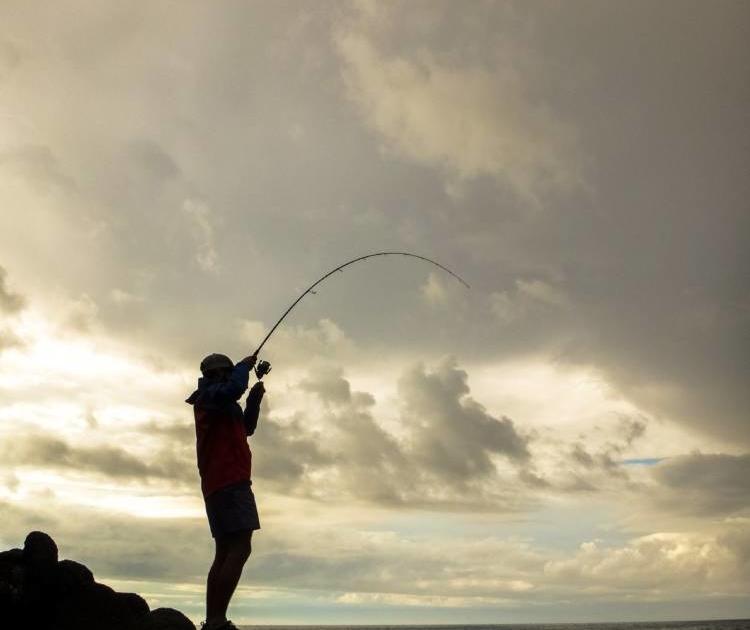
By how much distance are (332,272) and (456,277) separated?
2.75m

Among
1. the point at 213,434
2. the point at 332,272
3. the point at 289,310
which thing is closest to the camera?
the point at 213,434

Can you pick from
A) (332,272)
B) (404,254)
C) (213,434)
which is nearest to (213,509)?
(213,434)

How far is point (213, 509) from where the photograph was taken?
24.6 ft

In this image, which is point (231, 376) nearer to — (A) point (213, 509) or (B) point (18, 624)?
(A) point (213, 509)

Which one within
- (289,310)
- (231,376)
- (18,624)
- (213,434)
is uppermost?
(289,310)

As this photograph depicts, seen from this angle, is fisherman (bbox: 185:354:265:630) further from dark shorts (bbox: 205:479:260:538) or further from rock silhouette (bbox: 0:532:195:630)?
rock silhouette (bbox: 0:532:195:630)

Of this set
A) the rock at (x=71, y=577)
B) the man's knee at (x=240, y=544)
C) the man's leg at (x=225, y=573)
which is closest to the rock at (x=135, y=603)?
the rock at (x=71, y=577)

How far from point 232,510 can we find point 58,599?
4017 millimetres

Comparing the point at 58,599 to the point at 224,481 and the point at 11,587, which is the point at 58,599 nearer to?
the point at 11,587

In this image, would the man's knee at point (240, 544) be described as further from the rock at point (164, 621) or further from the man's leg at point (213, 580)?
the rock at point (164, 621)

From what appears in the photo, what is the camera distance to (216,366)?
8.05m

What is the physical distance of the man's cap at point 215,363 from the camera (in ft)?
26.4

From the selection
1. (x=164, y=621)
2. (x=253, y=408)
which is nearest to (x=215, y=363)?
(x=253, y=408)

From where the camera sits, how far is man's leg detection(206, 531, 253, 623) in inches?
283
